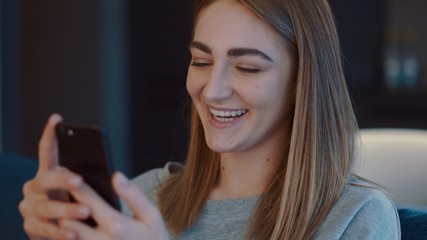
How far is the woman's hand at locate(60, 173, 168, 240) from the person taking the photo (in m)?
1.14

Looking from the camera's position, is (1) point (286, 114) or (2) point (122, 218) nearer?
(2) point (122, 218)

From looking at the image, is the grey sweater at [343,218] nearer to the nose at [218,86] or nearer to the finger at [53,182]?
the nose at [218,86]

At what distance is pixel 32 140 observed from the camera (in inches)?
195

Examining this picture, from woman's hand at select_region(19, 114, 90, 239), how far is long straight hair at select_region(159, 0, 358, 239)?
42 centimetres

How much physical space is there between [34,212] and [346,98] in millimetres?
624

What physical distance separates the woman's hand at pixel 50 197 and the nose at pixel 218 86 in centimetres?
35

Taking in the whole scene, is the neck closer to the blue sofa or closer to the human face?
the human face

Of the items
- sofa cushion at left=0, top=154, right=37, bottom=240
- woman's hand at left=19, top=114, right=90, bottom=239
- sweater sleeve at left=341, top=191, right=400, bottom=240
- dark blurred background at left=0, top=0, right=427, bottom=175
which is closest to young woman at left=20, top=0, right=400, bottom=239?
sweater sleeve at left=341, top=191, right=400, bottom=240

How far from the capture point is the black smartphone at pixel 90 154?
3.98ft

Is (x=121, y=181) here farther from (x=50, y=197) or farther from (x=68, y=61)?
(x=68, y=61)

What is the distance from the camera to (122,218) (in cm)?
116

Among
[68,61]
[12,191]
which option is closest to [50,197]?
[12,191]

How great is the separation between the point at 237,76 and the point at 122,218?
1.59 feet

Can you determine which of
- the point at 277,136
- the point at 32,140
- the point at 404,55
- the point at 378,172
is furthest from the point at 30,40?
the point at 277,136
